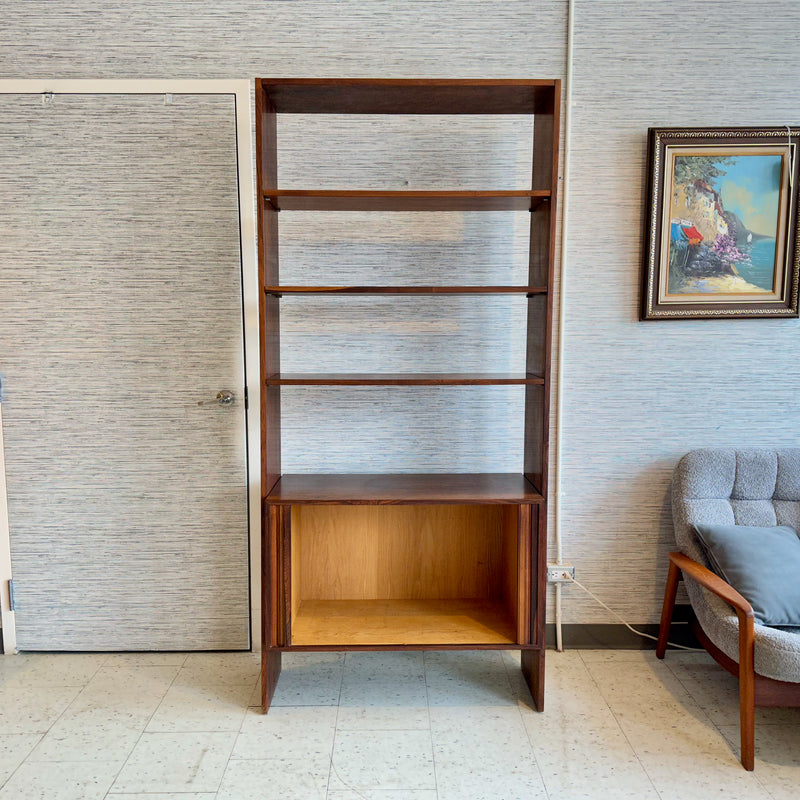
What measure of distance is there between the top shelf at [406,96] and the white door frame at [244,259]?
0.20 m

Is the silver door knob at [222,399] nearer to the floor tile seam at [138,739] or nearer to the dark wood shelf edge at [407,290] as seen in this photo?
the dark wood shelf edge at [407,290]

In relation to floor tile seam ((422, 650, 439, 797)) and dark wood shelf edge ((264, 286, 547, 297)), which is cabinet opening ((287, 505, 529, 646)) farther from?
dark wood shelf edge ((264, 286, 547, 297))

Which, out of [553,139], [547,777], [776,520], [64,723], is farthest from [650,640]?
[64,723]

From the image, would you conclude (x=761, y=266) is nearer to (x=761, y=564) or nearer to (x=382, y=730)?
(x=761, y=564)

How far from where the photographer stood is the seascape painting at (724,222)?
7.90ft

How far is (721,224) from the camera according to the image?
2.44 m

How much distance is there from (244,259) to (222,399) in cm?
53

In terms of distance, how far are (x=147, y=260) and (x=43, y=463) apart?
0.88 m

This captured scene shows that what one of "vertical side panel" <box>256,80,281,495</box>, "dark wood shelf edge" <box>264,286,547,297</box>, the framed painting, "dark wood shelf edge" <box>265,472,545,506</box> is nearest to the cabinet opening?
"dark wood shelf edge" <box>265,472,545,506</box>

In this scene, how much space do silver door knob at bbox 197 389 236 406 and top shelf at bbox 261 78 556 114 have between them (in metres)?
1.03

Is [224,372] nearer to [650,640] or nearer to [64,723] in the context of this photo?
[64,723]

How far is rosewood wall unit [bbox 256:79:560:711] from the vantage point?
208 centimetres

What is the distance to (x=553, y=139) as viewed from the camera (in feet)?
6.65

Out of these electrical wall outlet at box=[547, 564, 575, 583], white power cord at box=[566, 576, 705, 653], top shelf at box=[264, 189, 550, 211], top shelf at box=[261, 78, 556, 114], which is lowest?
white power cord at box=[566, 576, 705, 653]
